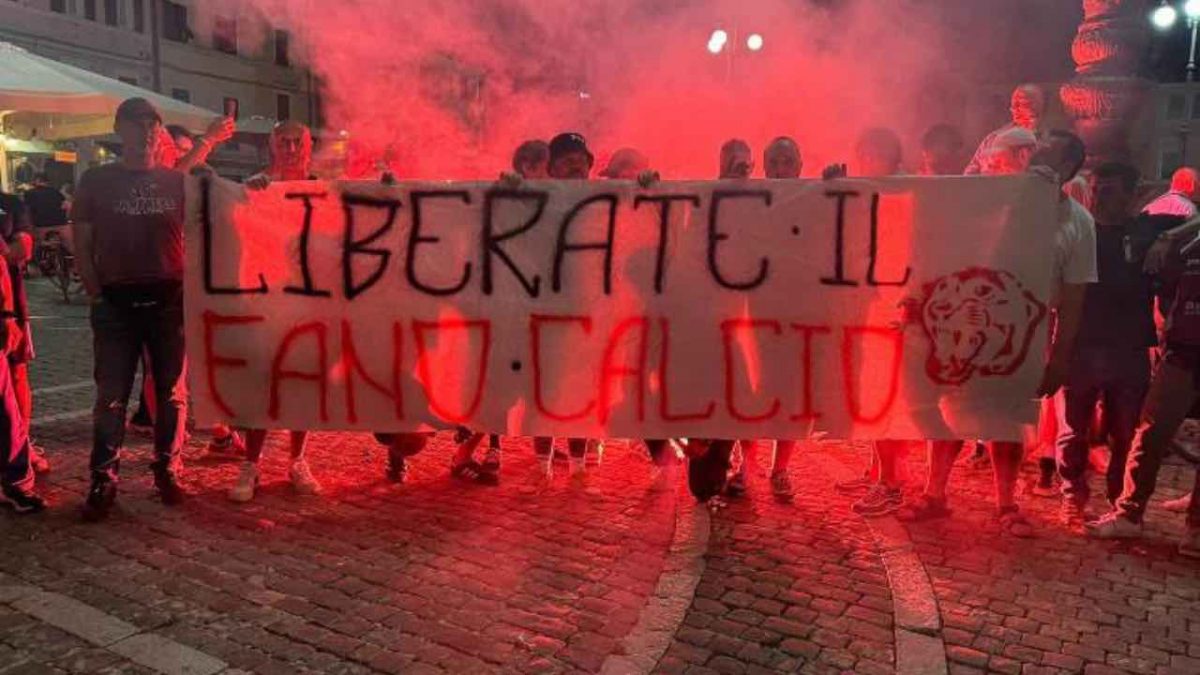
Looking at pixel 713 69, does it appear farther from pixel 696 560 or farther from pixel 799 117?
pixel 696 560

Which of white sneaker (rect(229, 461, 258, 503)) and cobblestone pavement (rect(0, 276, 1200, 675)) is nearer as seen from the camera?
cobblestone pavement (rect(0, 276, 1200, 675))

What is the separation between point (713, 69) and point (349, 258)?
10.2m

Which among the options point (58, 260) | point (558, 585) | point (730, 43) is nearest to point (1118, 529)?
point (558, 585)

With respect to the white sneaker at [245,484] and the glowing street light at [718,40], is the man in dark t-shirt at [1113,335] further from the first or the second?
the glowing street light at [718,40]

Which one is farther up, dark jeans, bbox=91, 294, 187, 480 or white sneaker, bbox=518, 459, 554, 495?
dark jeans, bbox=91, 294, 187, 480

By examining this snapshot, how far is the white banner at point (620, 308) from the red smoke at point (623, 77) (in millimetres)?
5730

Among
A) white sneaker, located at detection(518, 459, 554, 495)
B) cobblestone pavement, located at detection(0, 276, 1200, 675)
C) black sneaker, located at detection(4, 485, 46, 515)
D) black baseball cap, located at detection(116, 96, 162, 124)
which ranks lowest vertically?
cobblestone pavement, located at detection(0, 276, 1200, 675)

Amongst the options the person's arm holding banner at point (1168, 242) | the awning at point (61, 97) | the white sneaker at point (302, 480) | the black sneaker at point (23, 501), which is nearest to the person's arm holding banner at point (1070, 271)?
the person's arm holding banner at point (1168, 242)

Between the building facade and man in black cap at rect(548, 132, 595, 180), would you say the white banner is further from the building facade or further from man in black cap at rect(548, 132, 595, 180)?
the building facade

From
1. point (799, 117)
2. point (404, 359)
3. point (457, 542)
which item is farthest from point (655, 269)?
point (799, 117)

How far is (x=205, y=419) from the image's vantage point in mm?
4691

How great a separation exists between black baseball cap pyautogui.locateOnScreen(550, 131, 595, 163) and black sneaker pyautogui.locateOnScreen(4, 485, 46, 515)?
3187 mm

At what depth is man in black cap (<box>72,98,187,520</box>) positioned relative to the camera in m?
4.34

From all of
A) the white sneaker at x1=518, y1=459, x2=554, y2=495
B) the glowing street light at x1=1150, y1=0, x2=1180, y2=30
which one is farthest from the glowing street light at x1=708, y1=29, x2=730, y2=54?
the white sneaker at x1=518, y1=459, x2=554, y2=495
